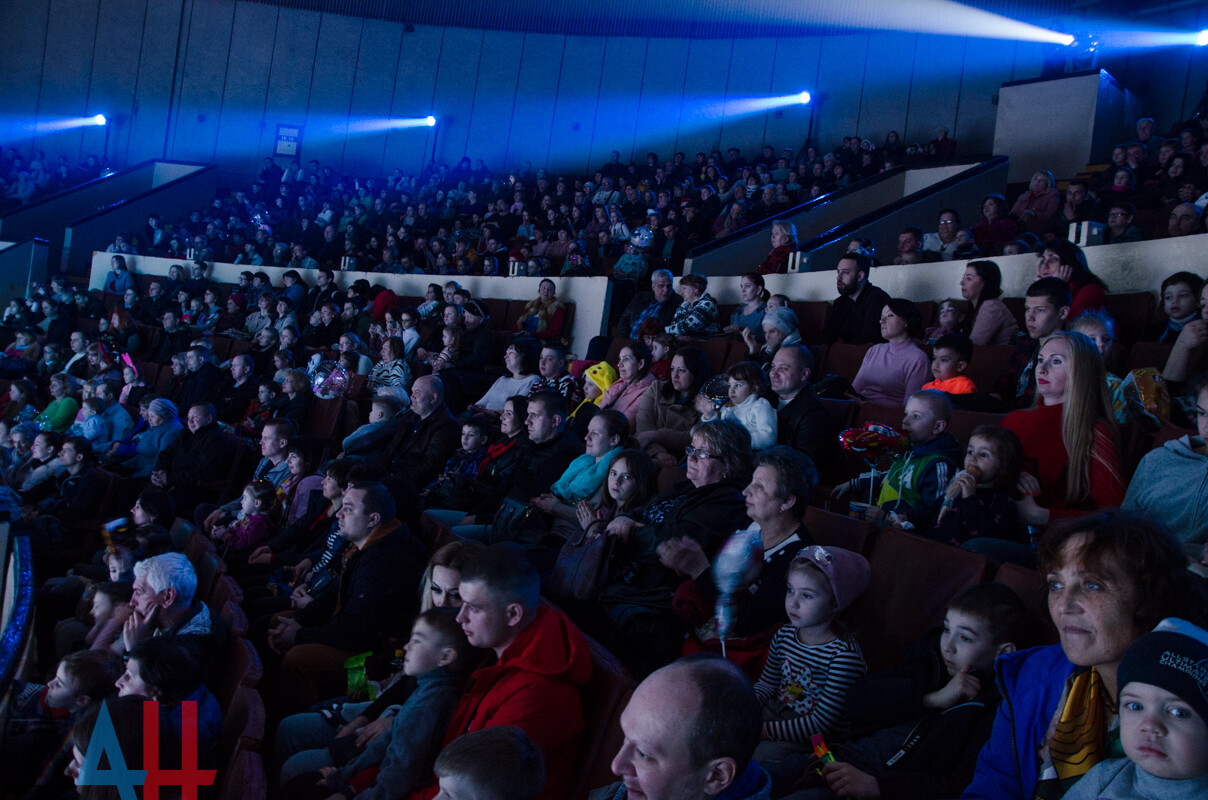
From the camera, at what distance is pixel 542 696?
184 centimetres

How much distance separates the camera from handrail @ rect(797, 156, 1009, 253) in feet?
22.6

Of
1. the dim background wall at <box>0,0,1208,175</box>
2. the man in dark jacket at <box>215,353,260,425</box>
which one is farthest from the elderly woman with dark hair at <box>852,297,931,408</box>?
the dim background wall at <box>0,0,1208,175</box>

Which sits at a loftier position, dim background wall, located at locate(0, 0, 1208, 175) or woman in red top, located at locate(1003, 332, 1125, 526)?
dim background wall, located at locate(0, 0, 1208, 175)

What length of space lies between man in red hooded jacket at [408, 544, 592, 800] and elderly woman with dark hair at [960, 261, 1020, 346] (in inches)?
121

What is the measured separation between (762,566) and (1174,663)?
129cm

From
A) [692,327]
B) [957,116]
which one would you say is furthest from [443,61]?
[692,327]

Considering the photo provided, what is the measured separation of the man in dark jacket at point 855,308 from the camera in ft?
16.1

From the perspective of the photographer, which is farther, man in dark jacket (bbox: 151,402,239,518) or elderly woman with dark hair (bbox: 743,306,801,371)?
man in dark jacket (bbox: 151,402,239,518)

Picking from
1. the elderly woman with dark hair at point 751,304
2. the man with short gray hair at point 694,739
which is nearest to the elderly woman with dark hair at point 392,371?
the elderly woman with dark hair at point 751,304

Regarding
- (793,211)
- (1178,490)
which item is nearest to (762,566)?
(1178,490)

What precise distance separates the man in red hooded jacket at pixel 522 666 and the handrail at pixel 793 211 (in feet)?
19.2

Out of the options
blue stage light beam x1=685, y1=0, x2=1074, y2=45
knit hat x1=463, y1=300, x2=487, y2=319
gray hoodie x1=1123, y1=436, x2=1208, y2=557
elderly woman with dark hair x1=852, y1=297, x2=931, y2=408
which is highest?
blue stage light beam x1=685, y1=0, x2=1074, y2=45

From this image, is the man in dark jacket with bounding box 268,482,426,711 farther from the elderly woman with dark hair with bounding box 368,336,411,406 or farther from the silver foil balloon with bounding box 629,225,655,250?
the silver foil balloon with bounding box 629,225,655,250

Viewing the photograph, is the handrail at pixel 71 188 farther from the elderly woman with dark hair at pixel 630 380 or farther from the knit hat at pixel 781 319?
→ the knit hat at pixel 781 319
